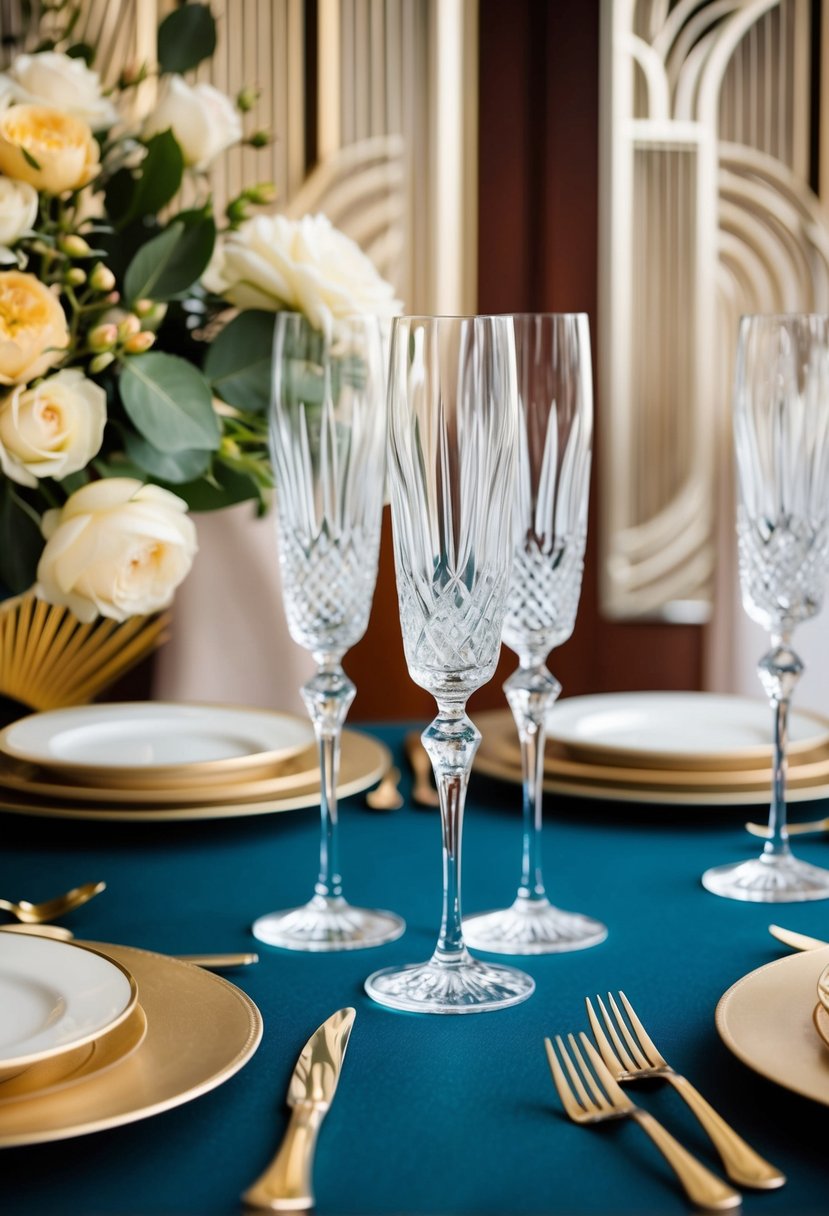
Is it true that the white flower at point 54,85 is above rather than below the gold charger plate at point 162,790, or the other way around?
above

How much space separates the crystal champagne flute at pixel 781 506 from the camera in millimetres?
1002

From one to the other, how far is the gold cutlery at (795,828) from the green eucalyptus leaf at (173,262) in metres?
0.57

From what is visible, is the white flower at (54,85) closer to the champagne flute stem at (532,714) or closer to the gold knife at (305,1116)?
the champagne flute stem at (532,714)

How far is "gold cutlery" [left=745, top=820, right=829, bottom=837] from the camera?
1.13 metres

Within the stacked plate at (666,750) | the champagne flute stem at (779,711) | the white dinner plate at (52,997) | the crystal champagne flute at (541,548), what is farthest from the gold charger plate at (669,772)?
the white dinner plate at (52,997)

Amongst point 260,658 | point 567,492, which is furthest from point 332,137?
point 567,492

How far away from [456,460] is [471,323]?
7 centimetres

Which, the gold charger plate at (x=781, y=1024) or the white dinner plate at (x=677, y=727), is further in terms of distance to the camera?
Answer: the white dinner plate at (x=677, y=727)

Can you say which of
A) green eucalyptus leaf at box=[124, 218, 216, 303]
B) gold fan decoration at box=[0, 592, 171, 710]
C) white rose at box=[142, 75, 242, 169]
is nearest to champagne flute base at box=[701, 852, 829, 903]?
green eucalyptus leaf at box=[124, 218, 216, 303]

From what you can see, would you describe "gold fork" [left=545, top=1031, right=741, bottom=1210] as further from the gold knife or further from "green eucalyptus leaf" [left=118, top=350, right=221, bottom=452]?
"green eucalyptus leaf" [left=118, top=350, right=221, bottom=452]

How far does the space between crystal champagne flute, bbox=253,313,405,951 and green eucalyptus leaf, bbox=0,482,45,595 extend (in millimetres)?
189

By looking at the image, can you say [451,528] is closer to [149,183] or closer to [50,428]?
[50,428]

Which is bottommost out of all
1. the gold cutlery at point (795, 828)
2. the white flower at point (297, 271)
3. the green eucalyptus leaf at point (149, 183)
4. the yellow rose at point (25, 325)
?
the gold cutlery at point (795, 828)

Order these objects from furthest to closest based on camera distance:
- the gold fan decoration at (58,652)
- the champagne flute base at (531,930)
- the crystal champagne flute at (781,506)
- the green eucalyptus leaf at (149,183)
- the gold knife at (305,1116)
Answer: the gold fan decoration at (58,652) → the green eucalyptus leaf at (149,183) → the crystal champagne flute at (781,506) → the champagne flute base at (531,930) → the gold knife at (305,1116)
